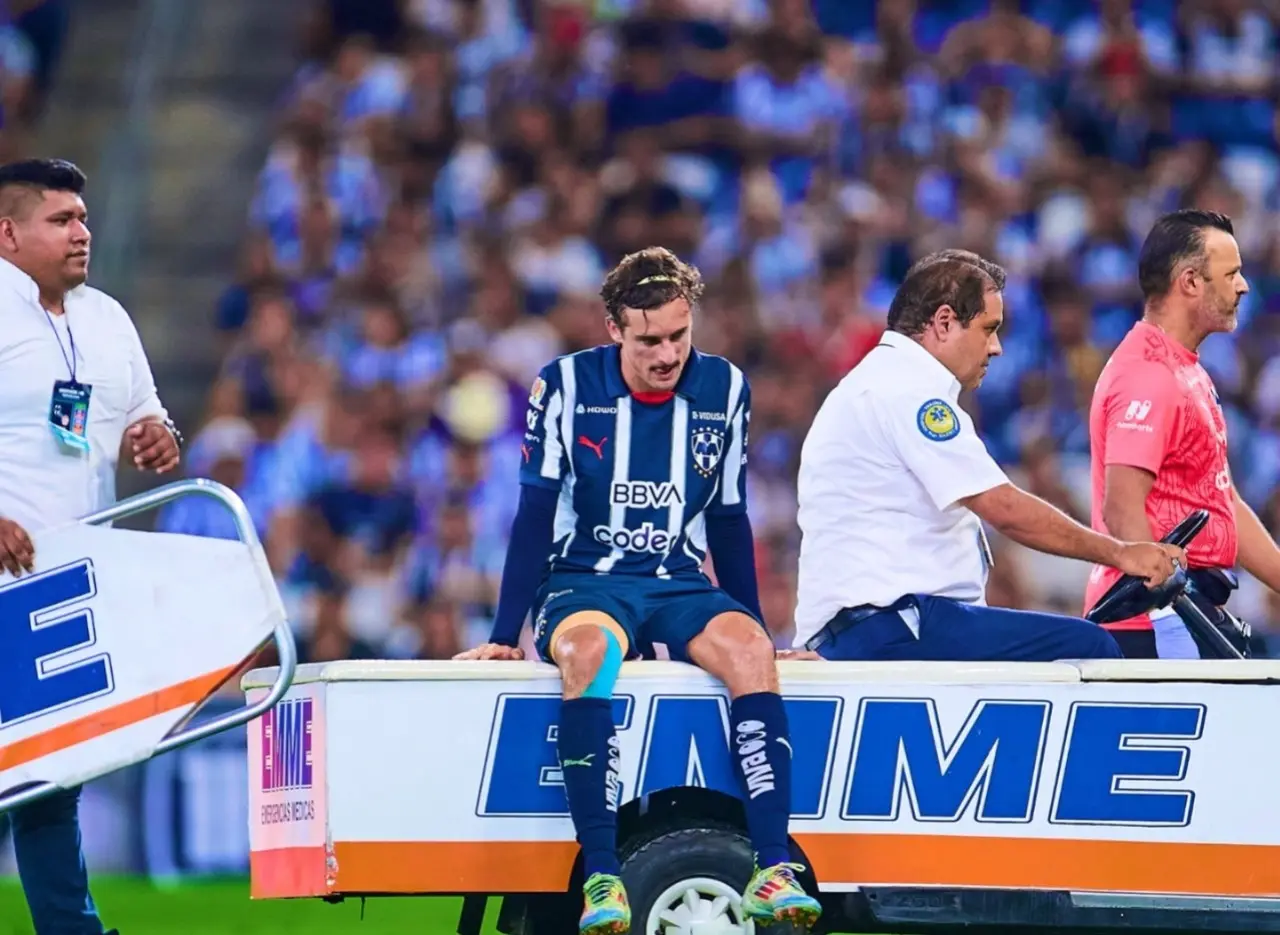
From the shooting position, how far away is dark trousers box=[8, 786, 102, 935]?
21.3 feet

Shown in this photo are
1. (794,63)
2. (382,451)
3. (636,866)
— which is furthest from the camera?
(794,63)

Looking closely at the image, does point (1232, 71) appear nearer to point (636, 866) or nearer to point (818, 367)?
point (818, 367)

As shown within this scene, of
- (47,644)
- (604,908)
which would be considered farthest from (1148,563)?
(47,644)

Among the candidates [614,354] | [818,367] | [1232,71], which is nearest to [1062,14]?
[1232,71]

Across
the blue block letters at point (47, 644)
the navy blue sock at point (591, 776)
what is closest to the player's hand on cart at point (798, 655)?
the navy blue sock at point (591, 776)

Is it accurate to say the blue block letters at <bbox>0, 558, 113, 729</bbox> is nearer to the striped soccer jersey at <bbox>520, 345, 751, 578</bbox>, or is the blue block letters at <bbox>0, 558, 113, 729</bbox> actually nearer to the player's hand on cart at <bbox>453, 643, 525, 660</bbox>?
the player's hand on cart at <bbox>453, 643, 525, 660</bbox>

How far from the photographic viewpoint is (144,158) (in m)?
15.4

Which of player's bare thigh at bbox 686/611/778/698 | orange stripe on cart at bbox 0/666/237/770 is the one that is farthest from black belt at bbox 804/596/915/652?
orange stripe on cart at bbox 0/666/237/770

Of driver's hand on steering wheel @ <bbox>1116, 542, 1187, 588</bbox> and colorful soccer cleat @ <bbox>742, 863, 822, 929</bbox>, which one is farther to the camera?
driver's hand on steering wheel @ <bbox>1116, 542, 1187, 588</bbox>

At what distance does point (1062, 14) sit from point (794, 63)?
176cm

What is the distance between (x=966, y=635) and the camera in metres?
6.43

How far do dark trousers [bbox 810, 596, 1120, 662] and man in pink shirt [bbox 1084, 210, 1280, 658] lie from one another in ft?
1.53

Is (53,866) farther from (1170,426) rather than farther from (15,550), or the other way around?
(1170,426)

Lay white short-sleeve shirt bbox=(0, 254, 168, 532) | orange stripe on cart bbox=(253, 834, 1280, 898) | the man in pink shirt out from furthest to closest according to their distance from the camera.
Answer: the man in pink shirt → white short-sleeve shirt bbox=(0, 254, 168, 532) → orange stripe on cart bbox=(253, 834, 1280, 898)
